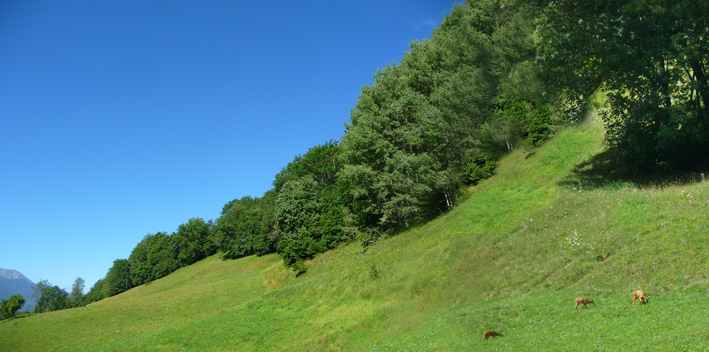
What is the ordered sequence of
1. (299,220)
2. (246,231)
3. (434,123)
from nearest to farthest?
1. (434,123)
2. (299,220)
3. (246,231)

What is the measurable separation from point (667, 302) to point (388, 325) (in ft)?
45.2

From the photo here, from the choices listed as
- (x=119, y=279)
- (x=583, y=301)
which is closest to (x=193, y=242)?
(x=119, y=279)

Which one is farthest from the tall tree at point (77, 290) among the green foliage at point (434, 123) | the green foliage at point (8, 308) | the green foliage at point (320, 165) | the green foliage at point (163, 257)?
the green foliage at point (434, 123)

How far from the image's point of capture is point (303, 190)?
60688mm

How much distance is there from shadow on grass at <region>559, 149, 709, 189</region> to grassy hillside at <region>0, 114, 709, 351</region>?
7.7 inches

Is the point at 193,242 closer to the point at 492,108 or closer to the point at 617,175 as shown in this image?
the point at 492,108

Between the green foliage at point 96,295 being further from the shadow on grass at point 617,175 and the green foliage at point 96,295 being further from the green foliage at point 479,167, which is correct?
the shadow on grass at point 617,175

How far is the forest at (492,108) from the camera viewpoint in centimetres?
1931

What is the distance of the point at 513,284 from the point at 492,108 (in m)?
27.4

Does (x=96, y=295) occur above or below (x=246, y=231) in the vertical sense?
below

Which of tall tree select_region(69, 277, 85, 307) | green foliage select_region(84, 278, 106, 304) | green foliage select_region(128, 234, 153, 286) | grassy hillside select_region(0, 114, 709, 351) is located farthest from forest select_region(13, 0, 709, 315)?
tall tree select_region(69, 277, 85, 307)

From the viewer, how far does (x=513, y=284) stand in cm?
1948

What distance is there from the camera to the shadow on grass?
20.1 metres

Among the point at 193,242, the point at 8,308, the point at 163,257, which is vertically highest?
the point at 193,242
